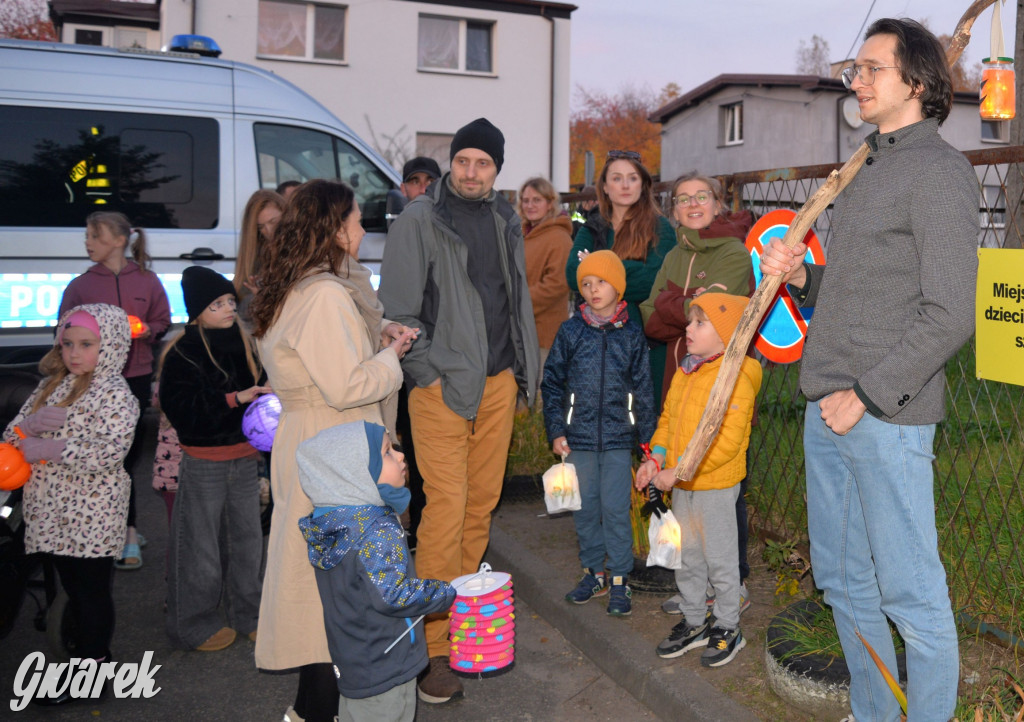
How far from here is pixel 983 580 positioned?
412cm

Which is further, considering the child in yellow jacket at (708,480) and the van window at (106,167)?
the van window at (106,167)

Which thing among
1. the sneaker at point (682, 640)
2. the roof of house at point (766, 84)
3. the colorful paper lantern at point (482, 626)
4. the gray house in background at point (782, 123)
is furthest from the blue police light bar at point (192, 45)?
the gray house in background at point (782, 123)

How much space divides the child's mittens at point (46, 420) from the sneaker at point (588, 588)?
251 cm

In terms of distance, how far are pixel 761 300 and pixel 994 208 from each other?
160cm

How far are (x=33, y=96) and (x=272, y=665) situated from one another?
5.17 meters

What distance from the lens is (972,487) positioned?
5.71 metres

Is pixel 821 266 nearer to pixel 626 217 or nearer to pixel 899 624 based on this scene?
pixel 899 624

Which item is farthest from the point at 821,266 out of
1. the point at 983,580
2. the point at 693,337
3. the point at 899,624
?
the point at 983,580

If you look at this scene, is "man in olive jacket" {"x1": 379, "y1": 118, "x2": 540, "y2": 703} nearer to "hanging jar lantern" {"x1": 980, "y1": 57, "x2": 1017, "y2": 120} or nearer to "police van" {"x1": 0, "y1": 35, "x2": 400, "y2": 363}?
"hanging jar lantern" {"x1": 980, "y1": 57, "x2": 1017, "y2": 120}

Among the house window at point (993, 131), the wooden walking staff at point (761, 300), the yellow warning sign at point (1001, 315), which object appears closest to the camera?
the wooden walking staff at point (761, 300)

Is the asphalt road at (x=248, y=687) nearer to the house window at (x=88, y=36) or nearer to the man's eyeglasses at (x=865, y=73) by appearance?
the man's eyeglasses at (x=865, y=73)

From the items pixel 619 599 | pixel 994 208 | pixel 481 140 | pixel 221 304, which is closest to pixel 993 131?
pixel 994 208

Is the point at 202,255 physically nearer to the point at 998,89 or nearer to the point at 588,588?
the point at 588,588

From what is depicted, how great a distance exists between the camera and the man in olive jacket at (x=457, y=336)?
412cm
